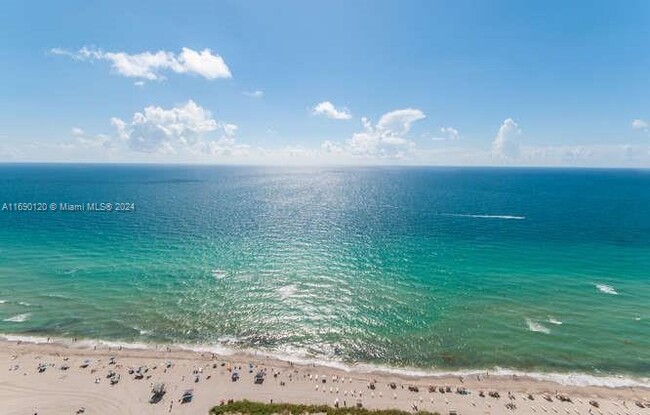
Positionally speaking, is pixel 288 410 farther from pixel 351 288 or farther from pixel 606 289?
pixel 606 289

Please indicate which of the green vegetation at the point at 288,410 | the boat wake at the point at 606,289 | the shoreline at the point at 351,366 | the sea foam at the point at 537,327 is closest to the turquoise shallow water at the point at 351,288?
the sea foam at the point at 537,327

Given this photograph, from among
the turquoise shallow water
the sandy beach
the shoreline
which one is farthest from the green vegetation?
the turquoise shallow water

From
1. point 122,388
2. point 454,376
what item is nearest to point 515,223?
point 454,376

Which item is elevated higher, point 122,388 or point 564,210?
point 564,210

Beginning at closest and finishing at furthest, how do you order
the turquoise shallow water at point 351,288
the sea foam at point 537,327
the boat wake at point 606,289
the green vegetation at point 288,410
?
1. the green vegetation at point 288,410
2. the turquoise shallow water at point 351,288
3. the sea foam at point 537,327
4. the boat wake at point 606,289

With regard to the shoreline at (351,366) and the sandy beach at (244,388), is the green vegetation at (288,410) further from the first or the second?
the shoreline at (351,366)

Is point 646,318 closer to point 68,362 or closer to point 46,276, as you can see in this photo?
point 68,362
